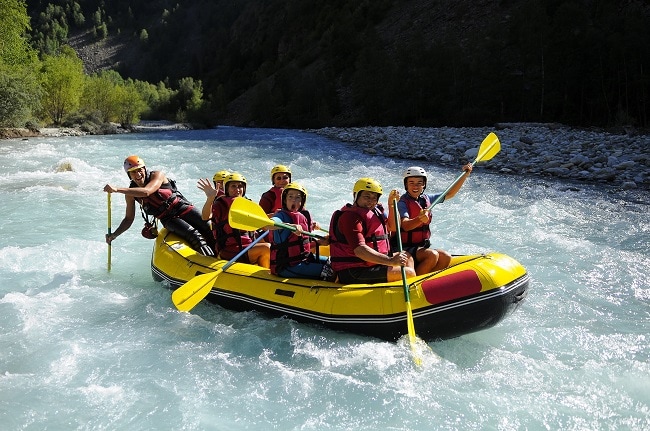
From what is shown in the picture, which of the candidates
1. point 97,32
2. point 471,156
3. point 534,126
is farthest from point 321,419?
point 97,32

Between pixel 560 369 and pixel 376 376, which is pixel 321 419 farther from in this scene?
pixel 560 369

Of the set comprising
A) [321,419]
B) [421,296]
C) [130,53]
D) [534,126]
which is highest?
[130,53]

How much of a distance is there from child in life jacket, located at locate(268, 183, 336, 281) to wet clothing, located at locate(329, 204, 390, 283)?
231mm

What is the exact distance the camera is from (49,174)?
11.6 m

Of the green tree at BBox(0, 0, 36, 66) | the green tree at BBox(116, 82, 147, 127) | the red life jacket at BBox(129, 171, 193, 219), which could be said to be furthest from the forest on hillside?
the green tree at BBox(0, 0, 36, 66)

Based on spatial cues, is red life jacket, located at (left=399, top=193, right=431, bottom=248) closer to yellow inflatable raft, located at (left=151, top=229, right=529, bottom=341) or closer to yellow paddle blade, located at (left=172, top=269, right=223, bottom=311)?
yellow inflatable raft, located at (left=151, top=229, right=529, bottom=341)

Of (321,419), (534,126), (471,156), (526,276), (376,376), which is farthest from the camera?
(534,126)

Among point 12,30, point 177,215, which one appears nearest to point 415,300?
point 177,215

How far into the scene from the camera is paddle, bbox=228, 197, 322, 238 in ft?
13.1

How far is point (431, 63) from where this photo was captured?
95.8 ft

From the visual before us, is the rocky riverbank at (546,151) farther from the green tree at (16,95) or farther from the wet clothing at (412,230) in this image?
the green tree at (16,95)

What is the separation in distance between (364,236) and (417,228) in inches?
28.0

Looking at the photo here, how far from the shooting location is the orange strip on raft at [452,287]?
357 centimetres

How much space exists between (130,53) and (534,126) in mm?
100950
